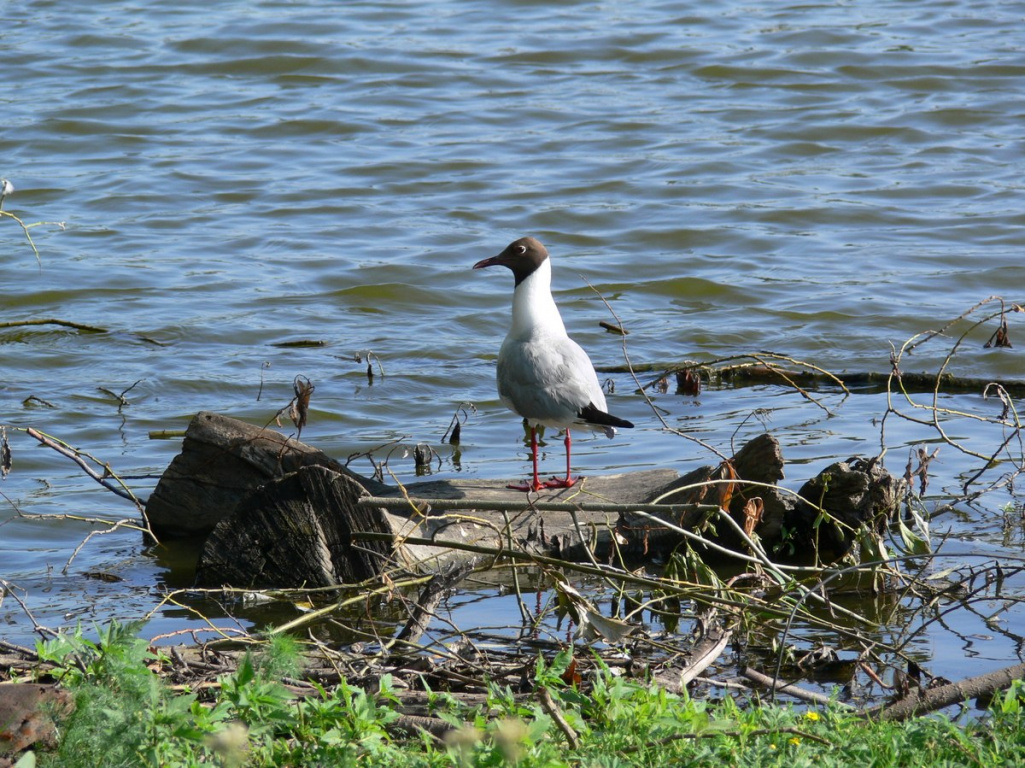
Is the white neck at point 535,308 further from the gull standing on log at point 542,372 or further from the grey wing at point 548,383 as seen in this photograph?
the grey wing at point 548,383

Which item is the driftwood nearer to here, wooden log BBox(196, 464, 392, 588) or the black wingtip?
wooden log BBox(196, 464, 392, 588)

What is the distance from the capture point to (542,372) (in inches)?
272

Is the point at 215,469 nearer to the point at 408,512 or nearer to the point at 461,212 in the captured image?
the point at 408,512

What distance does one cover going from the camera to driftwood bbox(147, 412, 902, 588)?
217 inches

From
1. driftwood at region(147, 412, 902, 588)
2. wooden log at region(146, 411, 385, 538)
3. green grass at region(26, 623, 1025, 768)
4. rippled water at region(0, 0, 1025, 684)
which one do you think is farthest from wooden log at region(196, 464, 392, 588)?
green grass at region(26, 623, 1025, 768)

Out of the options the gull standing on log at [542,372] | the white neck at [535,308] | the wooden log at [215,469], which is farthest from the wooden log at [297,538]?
the white neck at [535,308]

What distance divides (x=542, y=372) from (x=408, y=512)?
4.25 ft

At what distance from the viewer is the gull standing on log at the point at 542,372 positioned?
6.82 meters

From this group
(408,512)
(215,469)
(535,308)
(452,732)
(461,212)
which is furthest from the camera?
(461,212)

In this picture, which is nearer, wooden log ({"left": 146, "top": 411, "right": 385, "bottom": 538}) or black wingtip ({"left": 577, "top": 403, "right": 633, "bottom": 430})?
wooden log ({"left": 146, "top": 411, "right": 385, "bottom": 538})

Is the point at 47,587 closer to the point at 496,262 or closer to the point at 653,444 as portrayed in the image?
the point at 496,262

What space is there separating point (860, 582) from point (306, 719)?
294 cm

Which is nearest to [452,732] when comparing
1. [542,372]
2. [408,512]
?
[408,512]

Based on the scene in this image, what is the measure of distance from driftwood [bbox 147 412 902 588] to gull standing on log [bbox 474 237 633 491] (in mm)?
484
